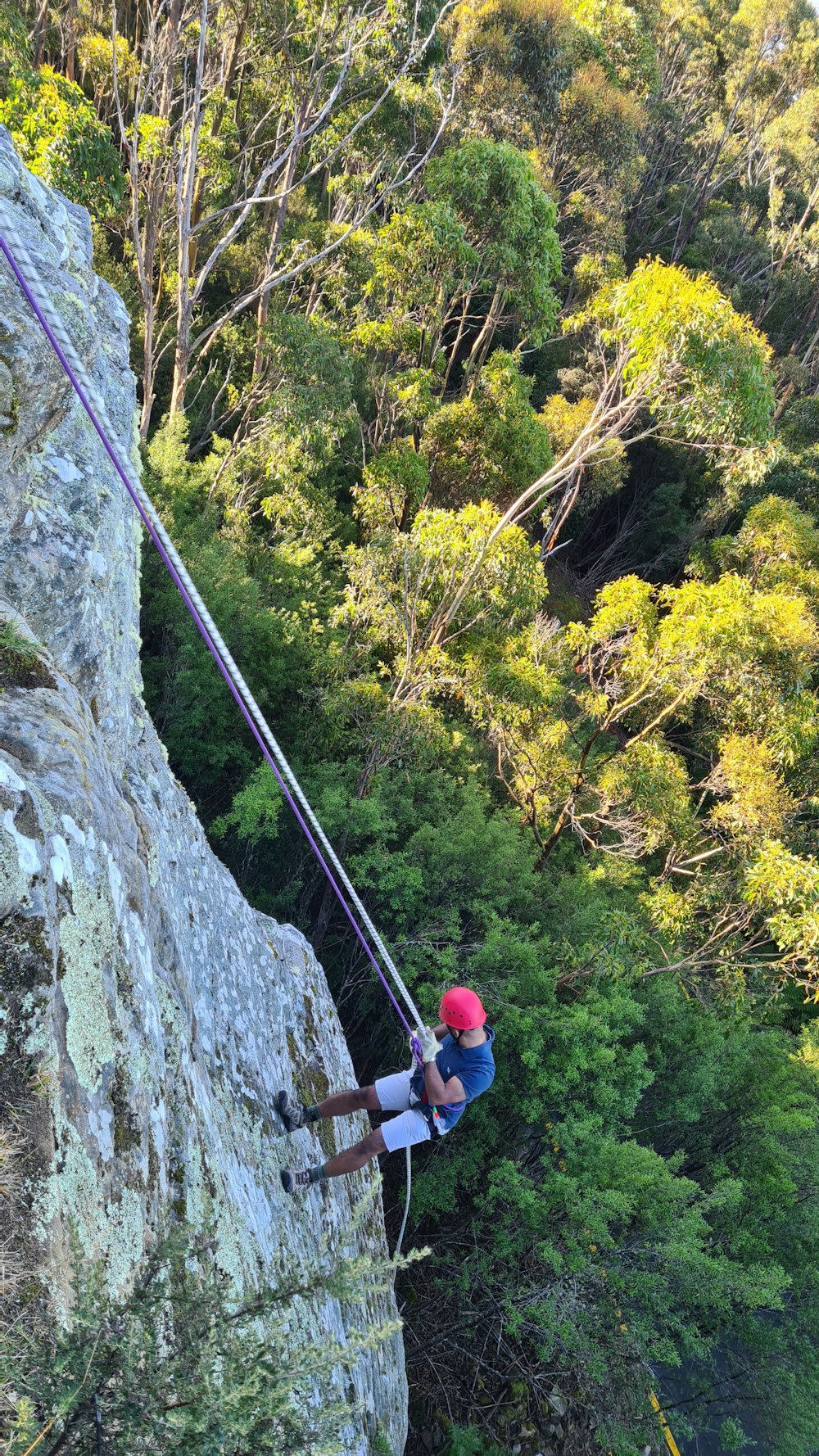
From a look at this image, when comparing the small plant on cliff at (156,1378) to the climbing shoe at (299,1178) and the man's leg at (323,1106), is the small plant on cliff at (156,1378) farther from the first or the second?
the man's leg at (323,1106)

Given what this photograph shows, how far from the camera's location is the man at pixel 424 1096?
4.57 meters

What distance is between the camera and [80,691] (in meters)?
4.14

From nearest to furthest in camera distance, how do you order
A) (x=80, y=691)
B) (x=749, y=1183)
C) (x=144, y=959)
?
(x=144, y=959) → (x=80, y=691) → (x=749, y=1183)

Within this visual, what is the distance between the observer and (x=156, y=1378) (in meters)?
2.01

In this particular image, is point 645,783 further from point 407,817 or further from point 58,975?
point 58,975

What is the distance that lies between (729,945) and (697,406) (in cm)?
717

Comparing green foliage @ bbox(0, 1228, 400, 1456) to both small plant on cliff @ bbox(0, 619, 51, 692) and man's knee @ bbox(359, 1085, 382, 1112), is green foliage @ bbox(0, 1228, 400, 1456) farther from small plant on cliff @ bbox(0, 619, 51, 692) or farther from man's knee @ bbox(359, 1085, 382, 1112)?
man's knee @ bbox(359, 1085, 382, 1112)

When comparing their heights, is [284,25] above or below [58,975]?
above

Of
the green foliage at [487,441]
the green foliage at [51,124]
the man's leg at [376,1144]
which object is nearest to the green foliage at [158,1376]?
the man's leg at [376,1144]

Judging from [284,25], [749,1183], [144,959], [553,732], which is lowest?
[749,1183]

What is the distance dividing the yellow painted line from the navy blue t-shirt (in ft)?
21.5

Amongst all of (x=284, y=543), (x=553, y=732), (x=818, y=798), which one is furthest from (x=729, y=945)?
(x=284, y=543)

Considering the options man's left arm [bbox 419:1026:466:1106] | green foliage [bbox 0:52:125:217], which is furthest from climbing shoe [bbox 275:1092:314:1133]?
green foliage [bbox 0:52:125:217]

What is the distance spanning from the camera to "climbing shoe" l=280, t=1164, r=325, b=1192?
4562 mm
